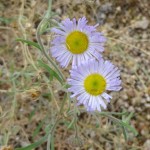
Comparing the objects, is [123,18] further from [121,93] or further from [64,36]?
[64,36]

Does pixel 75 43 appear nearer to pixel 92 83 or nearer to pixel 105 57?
pixel 92 83

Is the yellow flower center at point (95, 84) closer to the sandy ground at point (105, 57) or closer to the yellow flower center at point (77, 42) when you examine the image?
the yellow flower center at point (77, 42)

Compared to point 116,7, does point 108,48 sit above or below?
below

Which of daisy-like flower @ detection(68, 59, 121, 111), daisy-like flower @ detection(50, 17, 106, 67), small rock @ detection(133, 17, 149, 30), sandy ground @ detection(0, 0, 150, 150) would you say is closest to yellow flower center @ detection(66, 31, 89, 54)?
daisy-like flower @ detection(50, 17, 106, 67)

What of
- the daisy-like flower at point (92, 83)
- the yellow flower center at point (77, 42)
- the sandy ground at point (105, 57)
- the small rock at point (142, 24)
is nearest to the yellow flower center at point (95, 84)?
the daisy-like flower at point (92, 83)

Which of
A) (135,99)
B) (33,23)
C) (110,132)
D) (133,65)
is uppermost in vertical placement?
(33,23)

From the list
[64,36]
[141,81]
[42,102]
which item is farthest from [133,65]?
[64,36]

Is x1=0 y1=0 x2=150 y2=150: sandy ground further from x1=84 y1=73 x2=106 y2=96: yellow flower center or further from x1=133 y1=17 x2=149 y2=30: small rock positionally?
x1=84 y1=73 x2=106 y2=96: yellow flower center
